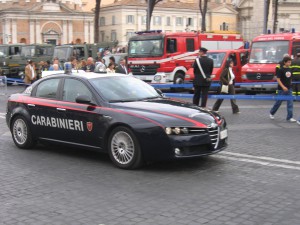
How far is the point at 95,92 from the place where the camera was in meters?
8.33

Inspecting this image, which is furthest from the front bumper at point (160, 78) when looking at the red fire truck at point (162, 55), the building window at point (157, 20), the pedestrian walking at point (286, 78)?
the building window at point (157, 20)

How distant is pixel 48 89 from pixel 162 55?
13.7 m

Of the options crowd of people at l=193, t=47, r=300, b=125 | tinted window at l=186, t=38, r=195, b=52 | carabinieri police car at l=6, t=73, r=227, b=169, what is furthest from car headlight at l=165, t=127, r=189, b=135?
tinted window at l=186, t=38, r=195, b=52

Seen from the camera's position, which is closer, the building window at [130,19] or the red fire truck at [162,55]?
the red fire truck at [162,55]

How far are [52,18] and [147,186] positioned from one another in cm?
9580

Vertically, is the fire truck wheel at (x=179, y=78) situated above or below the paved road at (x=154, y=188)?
above

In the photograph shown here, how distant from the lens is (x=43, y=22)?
322 ft

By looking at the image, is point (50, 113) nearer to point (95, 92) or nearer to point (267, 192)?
point (95, 92)

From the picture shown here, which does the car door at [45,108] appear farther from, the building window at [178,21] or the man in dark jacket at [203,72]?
the building window at [178,21]

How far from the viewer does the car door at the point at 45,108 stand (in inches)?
348

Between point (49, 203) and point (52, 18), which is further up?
point (52, 18)

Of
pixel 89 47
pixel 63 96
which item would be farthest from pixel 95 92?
pixel 89 47

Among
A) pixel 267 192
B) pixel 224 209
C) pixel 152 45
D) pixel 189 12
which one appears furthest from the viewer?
pixel 189 12

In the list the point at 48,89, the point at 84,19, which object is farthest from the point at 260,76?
the point at 84,19
